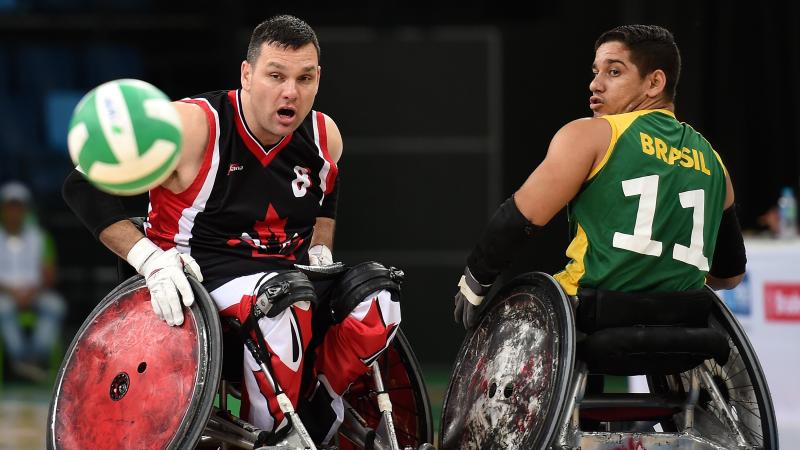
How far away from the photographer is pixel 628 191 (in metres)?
4.00

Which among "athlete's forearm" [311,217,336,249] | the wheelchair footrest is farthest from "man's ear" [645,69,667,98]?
"athlete's forearm" [311,217,336,249]

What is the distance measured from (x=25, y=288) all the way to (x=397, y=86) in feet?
11.2

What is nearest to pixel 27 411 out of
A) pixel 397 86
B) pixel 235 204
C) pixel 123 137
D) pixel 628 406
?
pixel 397 86

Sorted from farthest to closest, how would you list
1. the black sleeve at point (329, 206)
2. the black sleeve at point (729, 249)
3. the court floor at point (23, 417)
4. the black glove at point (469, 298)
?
1. the court floor at point (23, 417)
2. the black sleeve at point (329, 206)
3. the black sleeve at point (729, 249)
4. the black glove at point (469, 298)

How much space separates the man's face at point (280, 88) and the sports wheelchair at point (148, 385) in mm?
621

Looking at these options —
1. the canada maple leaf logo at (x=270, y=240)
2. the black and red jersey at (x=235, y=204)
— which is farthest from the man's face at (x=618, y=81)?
the canada maple leaf logo at (x=270, y=240)

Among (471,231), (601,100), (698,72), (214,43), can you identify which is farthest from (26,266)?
(601,100)

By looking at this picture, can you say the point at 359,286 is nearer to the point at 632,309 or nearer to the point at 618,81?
the point at 632,309

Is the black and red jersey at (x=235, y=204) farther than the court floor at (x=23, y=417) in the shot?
No

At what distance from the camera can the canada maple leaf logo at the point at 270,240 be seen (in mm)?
4180

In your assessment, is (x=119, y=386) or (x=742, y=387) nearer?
(x=119, y=386)

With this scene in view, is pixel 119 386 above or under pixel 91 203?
under

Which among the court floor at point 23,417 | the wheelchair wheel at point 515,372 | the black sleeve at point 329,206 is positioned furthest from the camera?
the court floor at point 23,417

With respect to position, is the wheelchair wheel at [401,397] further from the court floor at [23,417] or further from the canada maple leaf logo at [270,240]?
the court floor at [23,417]
